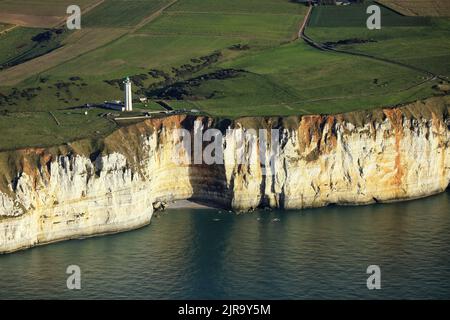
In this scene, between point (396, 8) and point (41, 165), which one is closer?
point (41, 165)

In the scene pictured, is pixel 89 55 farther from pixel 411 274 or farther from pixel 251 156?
pixel 411 274

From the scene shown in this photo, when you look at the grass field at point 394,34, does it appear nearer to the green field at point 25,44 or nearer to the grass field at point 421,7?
the grass field at point 421,7

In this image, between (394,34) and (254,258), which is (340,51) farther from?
(254,258)

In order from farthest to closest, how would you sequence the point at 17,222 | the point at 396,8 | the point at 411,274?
the point at 396,8 → the point at 17,222 → the point at 411,274

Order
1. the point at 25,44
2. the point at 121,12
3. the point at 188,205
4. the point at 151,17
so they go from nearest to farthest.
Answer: the point at 188,205, the point at 25,44, the point at 151,17, the point at 121,12

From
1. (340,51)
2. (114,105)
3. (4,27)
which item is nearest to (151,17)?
(4,27)

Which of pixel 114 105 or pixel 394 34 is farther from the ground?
pixel 394 34

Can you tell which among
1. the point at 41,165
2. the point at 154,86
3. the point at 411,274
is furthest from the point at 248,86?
the point at 411,274
